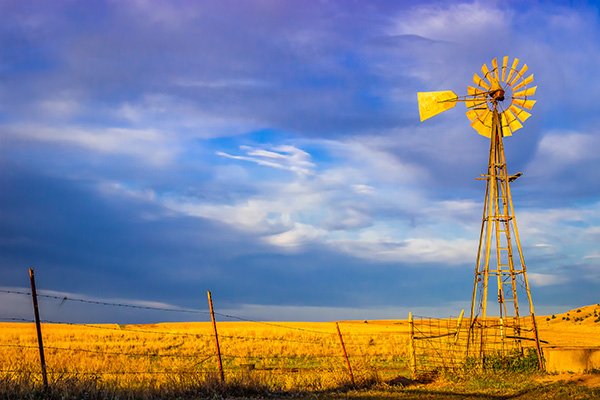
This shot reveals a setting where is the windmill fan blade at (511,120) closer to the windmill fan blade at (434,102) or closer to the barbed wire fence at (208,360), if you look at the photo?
the windmill fan blade at (434,102)

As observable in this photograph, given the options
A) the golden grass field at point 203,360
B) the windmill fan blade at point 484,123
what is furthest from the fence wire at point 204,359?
the windmill fan blade at point 484,123

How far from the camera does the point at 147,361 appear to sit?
24.5 metres

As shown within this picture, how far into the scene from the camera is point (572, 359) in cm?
1767

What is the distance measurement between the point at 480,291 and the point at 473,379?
3.89 metres

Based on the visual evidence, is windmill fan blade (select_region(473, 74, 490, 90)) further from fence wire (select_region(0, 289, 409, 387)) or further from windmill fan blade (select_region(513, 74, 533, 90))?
fence wire (select_region(0, 289, 409, 387))

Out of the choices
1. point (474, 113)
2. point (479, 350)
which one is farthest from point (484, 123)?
point (479, 350)

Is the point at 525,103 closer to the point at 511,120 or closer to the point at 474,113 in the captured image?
the point at 511,120

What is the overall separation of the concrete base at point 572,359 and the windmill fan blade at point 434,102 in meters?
9.35

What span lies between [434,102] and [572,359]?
33.5 ft

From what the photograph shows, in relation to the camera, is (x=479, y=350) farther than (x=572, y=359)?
Yes

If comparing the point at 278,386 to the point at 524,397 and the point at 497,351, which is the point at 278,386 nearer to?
the point at 524,397

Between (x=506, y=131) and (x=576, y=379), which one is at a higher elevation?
(x=506, y=131)

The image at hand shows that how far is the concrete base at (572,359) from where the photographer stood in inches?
682

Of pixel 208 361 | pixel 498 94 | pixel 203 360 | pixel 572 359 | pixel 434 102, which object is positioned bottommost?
pixel 572 359
